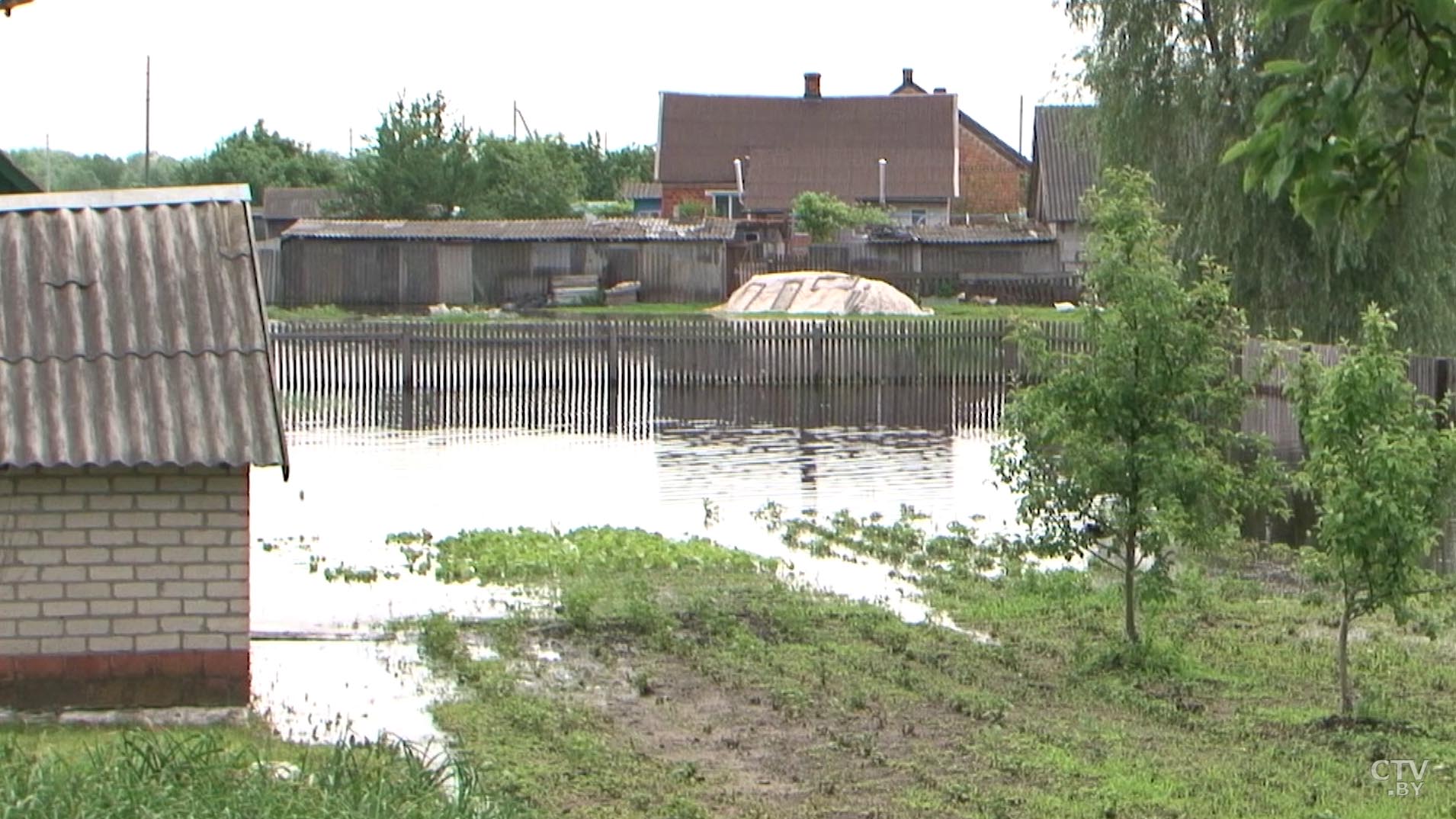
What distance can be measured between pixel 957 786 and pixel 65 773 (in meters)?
4.05

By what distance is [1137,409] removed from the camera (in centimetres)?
1319

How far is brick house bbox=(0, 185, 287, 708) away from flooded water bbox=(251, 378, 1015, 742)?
696mm

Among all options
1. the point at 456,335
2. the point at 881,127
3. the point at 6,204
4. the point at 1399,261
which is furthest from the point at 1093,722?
the point at 881,127

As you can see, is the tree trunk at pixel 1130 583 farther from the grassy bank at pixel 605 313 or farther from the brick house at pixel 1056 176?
the brick house at pixel 1056 176

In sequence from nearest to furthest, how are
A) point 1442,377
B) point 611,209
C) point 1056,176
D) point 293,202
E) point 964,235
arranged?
1. point 1442,377
2. point 964,235
3. point 1056,176
4. point 293,202
5. point 611,209

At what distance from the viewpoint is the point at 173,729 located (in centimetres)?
1045

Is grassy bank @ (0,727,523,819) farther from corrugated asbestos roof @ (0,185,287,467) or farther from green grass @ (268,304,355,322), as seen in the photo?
green grass @ (268,304,355,322)

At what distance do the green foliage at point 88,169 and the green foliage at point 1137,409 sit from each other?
90700mm

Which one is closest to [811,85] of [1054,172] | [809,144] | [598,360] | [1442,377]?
[809,144]

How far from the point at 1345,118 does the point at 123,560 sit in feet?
25.6

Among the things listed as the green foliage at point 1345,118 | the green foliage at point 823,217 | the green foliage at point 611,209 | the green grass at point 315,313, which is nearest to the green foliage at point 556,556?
the green foliage at point 1345,118

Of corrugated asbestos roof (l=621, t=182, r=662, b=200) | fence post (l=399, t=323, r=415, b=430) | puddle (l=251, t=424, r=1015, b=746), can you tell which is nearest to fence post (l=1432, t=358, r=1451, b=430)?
puddle (l=251, t=424, r=1015, b=746)

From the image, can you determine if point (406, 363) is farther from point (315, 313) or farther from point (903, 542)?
point (903, 542)

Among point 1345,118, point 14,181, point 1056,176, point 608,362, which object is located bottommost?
point 608,362
